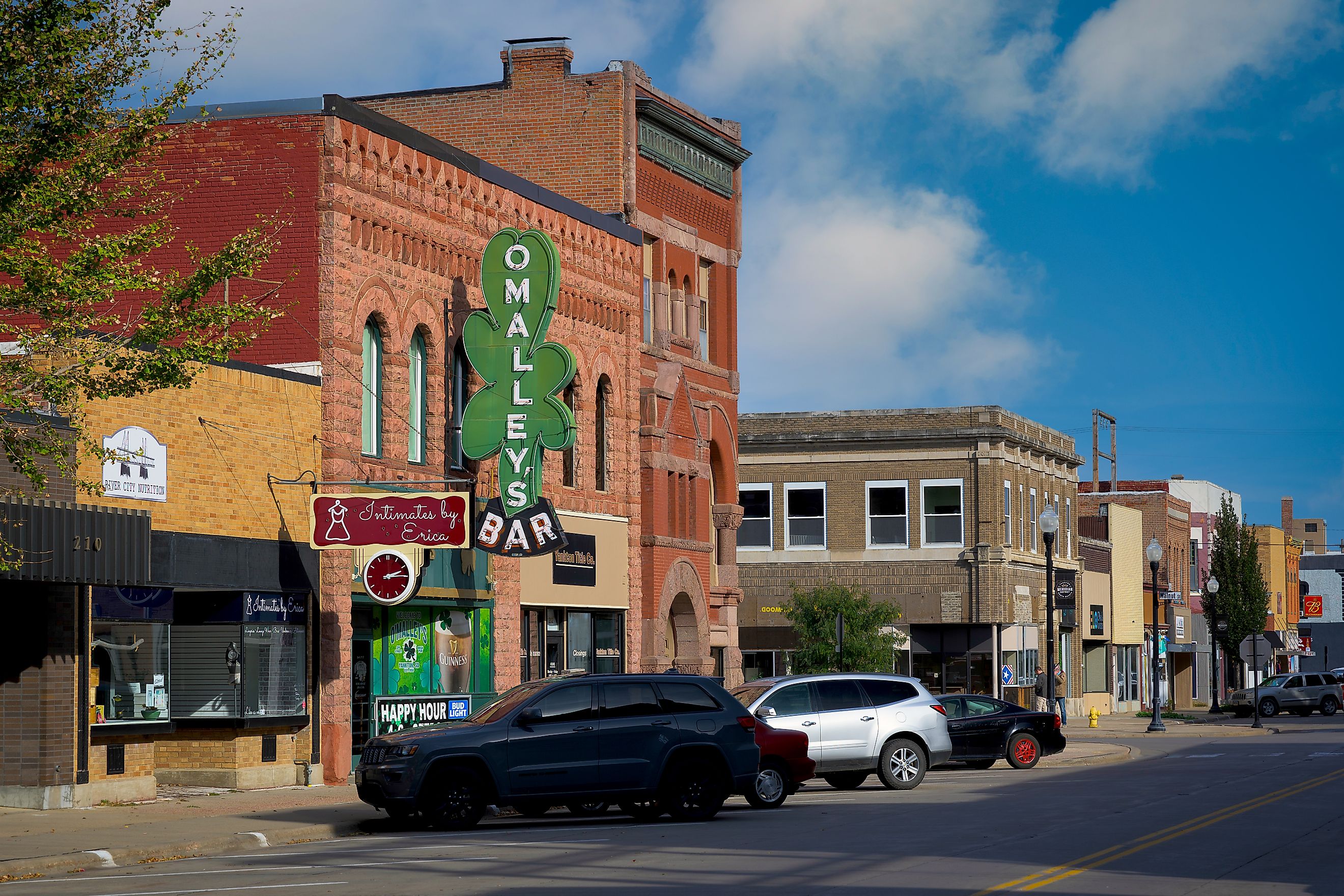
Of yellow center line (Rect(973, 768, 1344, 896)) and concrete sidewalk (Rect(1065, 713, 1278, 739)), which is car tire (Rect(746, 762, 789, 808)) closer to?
yellow center line (Rect(973, 768, 1344, 896))

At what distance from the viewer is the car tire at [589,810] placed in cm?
2169

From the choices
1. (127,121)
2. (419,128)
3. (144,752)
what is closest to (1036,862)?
(127,121)

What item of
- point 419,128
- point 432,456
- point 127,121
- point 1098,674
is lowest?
point 1098,674

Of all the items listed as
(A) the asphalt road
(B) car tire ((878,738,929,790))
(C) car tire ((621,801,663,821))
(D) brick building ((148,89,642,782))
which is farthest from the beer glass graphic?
(C) car tire ((621,801,663,821))

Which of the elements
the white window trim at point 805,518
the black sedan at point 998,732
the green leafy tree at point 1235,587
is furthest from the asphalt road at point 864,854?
the green leafy tree at point 1235,587

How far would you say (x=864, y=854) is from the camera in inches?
632

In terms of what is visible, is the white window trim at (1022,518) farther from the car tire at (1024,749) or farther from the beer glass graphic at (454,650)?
the beer glass graphic at (454,650)

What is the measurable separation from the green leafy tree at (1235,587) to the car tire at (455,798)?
5610 centimetres

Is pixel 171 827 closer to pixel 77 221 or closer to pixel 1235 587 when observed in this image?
pixel 77 221

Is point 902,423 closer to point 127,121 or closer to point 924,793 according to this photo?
point 924,793

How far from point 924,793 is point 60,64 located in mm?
15139

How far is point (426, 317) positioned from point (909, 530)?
27.8 metres

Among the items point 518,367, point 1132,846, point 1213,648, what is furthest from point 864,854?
Answer: point 1213,648

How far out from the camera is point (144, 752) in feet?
75.4
